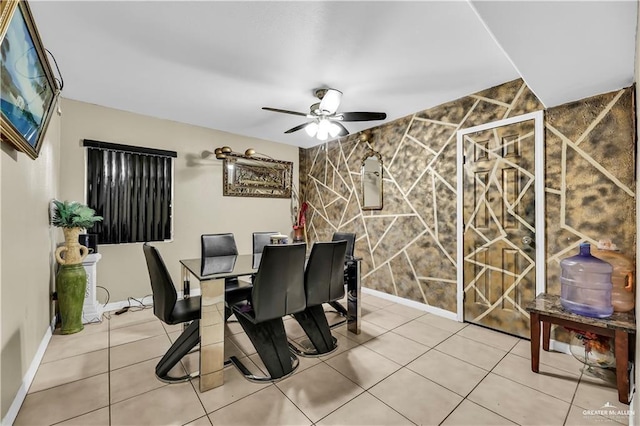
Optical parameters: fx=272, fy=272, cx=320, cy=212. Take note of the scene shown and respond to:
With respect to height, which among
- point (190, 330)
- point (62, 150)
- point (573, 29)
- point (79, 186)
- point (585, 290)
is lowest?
point (190, 330)

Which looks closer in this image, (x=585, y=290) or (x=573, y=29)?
(x=573, y=29)

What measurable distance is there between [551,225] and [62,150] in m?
5.29

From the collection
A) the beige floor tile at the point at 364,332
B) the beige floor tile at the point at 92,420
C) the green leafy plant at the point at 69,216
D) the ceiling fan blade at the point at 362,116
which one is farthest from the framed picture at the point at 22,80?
the beige floor tile at the point at 364,332

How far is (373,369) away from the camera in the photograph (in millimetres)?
2162

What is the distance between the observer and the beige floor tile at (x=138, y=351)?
2.26 metres

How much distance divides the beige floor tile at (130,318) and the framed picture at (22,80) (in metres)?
2.06

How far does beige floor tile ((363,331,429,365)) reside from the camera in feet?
7.70

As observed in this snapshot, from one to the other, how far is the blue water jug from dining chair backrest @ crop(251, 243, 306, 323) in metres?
2.10

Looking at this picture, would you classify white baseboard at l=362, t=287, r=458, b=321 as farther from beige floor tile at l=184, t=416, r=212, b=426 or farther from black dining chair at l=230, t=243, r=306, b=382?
beige floor tile at l=184, t=416, r=212, b=426

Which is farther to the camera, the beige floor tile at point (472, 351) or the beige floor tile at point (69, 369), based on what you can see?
the beige floor tile at point (472, 351)

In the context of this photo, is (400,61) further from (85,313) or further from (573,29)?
(85,313)

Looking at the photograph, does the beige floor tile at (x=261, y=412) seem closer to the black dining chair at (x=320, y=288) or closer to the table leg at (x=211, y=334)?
the table leg at (x=211, y=334)

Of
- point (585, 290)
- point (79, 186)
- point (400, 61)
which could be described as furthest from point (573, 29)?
point (79, 186)

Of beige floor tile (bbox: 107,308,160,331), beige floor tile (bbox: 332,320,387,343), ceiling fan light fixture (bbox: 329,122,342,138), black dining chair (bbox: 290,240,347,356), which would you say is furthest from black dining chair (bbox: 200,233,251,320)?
ceiling fan light fixture (bbox: 329,122,342,138)
